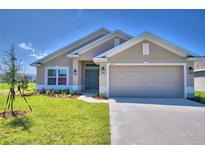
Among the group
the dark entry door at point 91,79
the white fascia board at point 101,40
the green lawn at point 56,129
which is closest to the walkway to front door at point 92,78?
the dark entry door at point 91,79

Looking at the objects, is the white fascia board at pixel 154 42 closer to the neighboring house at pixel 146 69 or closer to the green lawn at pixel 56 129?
the neighboring house at pixel 146 69

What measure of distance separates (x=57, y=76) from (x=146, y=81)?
9117 mm

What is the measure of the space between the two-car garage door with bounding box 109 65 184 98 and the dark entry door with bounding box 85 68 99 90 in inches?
203

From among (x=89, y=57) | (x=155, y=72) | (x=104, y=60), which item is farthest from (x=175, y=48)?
(x=89, y=57)

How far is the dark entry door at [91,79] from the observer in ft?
58.4

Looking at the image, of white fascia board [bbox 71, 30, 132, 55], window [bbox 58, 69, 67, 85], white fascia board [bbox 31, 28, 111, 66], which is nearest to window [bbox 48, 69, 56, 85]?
window [bbox 58, 69, 67, 85]

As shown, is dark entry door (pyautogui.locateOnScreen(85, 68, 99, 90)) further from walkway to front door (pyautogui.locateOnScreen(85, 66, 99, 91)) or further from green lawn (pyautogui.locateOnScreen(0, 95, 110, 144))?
green lawn (pyautogui.locateOnScreen(0, 95, 110, 144))

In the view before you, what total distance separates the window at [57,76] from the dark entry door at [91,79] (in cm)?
240

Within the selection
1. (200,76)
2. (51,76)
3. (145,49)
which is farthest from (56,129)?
(200,76)

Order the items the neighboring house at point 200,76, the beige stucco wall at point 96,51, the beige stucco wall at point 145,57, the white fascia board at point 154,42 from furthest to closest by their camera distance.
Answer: the neighboring house at point 200,76
the beige stucco wall at point 96,51
the beige stucco wall at point 145,57
the white fascia board at point 154,42

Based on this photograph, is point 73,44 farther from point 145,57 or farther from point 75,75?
point 145,57
